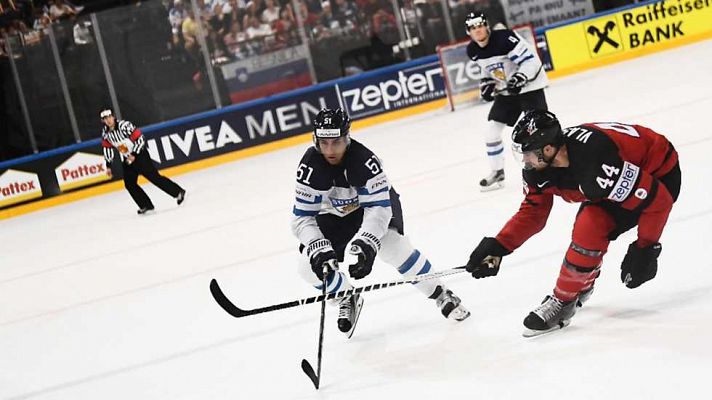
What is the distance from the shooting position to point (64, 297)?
20.9 feet

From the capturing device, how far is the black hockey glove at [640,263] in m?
3.37

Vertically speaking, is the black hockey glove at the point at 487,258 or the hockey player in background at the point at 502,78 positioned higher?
the hockey player in background at the point at 502,78

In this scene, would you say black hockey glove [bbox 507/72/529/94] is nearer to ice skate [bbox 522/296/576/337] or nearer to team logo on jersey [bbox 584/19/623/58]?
ice skate [bbox 522/296/576/337]

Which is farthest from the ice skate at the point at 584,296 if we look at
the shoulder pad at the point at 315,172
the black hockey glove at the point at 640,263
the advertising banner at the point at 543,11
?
the advertising banner at the point at 543,11

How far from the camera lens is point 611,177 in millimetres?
3195

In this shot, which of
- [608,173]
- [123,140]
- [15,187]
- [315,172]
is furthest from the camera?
[15,187]

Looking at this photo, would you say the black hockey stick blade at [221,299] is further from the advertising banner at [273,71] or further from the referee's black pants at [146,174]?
the advertising banner at [273,71]

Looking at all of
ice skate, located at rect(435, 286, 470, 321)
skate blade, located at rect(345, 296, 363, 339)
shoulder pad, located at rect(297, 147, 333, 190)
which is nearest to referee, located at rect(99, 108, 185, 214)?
skate blade, located at rect(345, 296, 363, 339)

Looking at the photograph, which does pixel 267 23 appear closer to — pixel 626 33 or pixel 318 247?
pixel 626 33

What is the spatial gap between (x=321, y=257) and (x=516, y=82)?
11.1ft

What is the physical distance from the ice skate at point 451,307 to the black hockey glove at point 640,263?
2.68ft

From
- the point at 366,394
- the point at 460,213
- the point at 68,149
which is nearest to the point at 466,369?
the point at 366,394

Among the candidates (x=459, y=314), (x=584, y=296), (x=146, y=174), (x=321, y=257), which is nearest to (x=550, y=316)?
(x=584, y=296)

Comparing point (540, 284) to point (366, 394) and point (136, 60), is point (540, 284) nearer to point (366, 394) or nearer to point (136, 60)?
point (366, 394)
